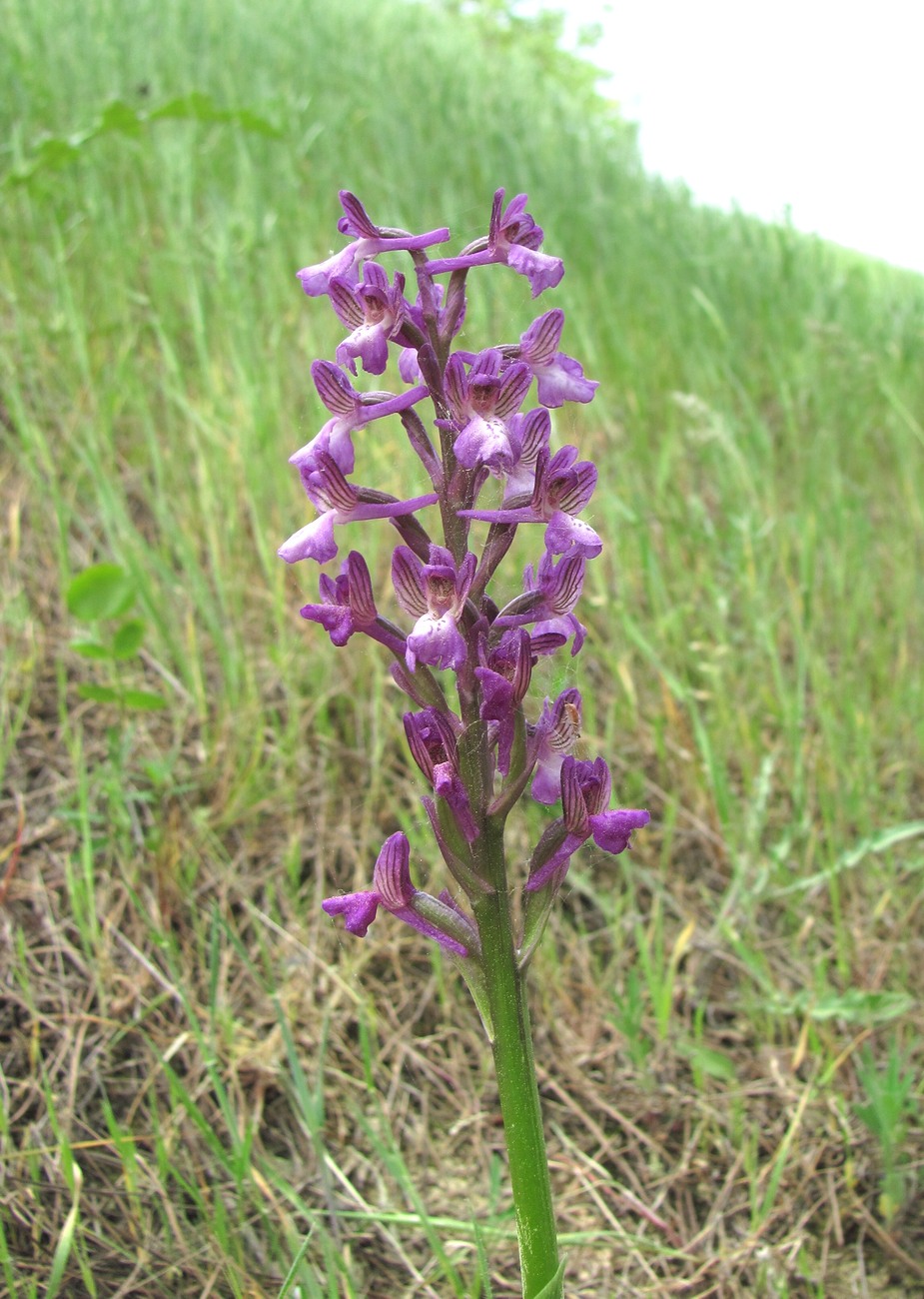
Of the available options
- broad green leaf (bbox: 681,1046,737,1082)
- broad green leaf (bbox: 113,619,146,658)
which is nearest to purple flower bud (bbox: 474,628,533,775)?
broad green leaf (bbox: 681,1046,737,1082)

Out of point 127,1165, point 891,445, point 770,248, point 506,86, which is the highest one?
point 506,86

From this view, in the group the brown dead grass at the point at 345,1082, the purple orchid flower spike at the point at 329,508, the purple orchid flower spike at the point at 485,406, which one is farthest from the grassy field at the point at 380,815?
the purple orchid flower spike at the point at 485,406

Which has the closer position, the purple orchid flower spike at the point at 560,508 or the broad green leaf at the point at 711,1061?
the purple orchid flower spike at the point at 560,508

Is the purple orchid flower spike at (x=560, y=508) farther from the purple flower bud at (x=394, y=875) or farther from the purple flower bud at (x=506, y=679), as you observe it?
the purple flower bud at (x=394, y=875)

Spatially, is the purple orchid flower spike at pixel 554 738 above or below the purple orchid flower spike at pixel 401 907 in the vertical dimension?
above

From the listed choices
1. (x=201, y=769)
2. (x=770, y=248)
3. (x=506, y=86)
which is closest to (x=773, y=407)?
(x=770, y=248)

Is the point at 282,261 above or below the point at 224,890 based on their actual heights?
above

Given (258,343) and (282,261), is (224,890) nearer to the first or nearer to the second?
(258,343)

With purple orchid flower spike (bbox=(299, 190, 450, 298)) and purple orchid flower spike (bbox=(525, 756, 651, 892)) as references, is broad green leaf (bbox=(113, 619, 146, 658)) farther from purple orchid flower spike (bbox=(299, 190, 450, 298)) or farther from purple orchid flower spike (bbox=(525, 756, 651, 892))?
purple orchid flower spike (bbox=(525, 756, 651, 892))
